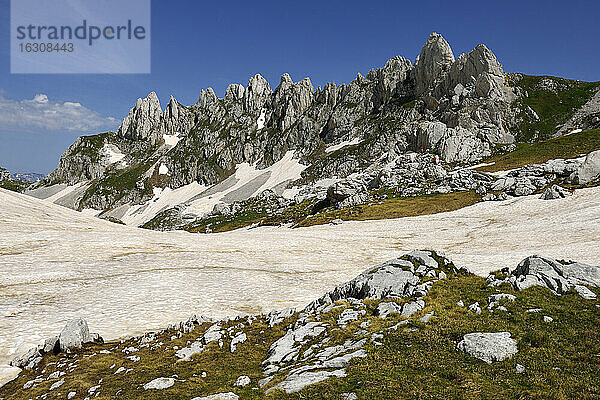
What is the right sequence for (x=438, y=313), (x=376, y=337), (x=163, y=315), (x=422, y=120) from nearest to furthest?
(x=376, y=337) → (x=438, y=313) → (x=163, y=315) → (x=422, y=120)

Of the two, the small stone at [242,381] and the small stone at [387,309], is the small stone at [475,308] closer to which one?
the small stone at [387,309]

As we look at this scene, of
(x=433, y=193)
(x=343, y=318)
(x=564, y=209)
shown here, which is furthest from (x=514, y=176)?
(x=343, y=318)

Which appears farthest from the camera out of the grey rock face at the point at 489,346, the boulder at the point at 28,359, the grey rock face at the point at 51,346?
the grey rock face at the point at 51,346

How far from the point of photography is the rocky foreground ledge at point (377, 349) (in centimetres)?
1142

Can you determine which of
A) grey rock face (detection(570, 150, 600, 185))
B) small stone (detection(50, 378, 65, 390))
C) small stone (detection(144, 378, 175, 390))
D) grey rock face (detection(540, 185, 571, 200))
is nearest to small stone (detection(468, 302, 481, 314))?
small stone (detection(144, 378, 175, 390))

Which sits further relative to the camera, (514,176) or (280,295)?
(514,176)

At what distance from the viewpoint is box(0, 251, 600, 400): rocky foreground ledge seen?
11.4 meters

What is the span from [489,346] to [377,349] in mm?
4297

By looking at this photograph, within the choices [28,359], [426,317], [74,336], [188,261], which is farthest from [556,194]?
[28,359]

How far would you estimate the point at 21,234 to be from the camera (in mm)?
44312

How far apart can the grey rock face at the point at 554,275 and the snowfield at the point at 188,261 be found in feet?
47.2

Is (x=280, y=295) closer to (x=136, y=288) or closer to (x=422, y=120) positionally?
(x=136, y=288)

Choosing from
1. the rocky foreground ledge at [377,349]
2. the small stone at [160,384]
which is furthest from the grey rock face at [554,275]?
the small stone at [160,384]

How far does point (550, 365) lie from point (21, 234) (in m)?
56.4
